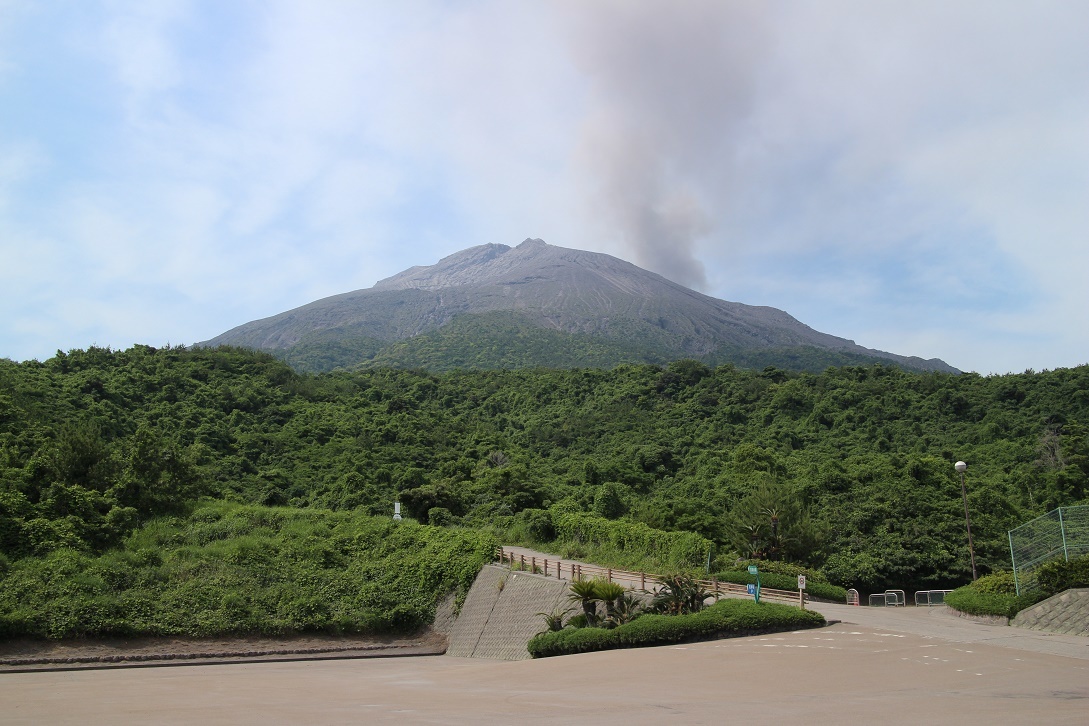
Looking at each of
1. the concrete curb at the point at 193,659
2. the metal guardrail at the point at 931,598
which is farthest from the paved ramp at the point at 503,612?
the metal guardrail at the point at 931,598

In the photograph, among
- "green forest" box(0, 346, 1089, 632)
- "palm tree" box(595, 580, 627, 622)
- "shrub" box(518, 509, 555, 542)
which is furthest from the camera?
"shrub" box(518, 509, 555, 542)

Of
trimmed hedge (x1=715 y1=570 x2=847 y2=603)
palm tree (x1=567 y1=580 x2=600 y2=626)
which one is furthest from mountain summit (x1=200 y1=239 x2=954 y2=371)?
palm tree (x1=567 y1=580 x2=600 y2=626)

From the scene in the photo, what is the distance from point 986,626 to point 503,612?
1304 cm

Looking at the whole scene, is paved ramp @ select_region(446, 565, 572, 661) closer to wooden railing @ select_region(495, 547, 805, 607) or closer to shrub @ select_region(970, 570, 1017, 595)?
wooden railing @ select_region(495, 547, 805, 607)

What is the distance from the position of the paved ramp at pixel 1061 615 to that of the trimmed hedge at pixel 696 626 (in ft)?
16.5

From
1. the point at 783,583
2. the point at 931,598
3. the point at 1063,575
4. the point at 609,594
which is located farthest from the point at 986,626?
the point at 931,598

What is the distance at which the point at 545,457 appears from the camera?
198ft

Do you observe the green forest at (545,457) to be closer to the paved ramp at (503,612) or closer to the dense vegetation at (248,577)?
the dense vegetation at (248,577)

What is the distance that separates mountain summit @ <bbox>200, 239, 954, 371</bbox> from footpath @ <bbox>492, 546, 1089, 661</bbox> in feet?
313

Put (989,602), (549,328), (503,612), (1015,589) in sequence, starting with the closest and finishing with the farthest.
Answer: (989,602) < (1015,589) < (503,612) < (549,328)

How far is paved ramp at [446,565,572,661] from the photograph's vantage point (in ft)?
71.3

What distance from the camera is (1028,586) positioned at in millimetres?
19531

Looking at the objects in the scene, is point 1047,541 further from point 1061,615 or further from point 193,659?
point 193,659

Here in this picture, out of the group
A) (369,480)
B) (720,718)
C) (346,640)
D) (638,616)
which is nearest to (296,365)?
(369,480)
